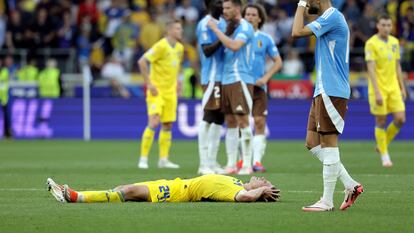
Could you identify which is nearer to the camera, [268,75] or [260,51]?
[268,75]

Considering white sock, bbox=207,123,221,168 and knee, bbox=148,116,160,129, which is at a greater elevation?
knee, bbox=148,116,160,129

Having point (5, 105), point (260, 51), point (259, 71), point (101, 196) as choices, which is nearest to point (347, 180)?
point (101, 196)

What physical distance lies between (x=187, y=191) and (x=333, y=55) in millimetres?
2202

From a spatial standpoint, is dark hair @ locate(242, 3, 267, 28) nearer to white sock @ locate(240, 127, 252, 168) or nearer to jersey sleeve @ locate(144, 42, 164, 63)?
jersey sleeve @ locate(144, 42, 164, 63)

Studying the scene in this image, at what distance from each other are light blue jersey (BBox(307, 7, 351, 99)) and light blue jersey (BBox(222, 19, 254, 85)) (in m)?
5.03

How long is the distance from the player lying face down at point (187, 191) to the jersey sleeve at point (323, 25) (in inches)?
68.8

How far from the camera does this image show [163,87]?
1759 cm

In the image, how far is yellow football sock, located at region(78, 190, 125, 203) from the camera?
10.7m

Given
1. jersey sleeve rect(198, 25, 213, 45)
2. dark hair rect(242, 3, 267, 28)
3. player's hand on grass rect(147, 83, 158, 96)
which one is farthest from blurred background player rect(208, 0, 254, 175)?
player's hand on grass rect(147, 83, 158, 96)

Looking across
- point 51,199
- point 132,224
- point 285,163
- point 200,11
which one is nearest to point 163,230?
point 132,224

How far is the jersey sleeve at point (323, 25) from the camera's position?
10172 millimetres

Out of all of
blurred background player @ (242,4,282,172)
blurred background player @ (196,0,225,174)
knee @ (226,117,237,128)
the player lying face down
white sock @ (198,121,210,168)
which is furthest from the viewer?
blurred background player @ (242,4,282,172)

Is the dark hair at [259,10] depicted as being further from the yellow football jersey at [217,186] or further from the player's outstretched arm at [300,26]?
the yellow football jersey at [217,186]

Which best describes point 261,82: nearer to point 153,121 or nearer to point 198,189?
point 153,121
